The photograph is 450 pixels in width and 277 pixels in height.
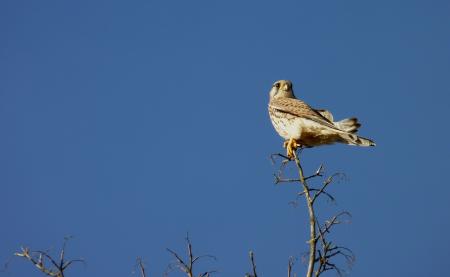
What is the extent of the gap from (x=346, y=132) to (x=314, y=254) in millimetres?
2962

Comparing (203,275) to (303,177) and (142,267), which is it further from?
(303,177)

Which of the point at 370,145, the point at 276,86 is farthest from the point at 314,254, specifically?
the point at 276,86

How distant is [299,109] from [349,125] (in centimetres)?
74

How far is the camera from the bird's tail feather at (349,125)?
6.33 m

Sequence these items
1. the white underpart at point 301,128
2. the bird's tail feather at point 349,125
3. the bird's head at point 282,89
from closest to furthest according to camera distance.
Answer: the bird's tail feather at point 349,125, the white underpart at point 301,128, the bird's head at point 282,89

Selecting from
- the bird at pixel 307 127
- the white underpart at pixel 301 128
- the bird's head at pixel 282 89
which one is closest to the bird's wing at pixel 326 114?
the bird at pixel 307 127

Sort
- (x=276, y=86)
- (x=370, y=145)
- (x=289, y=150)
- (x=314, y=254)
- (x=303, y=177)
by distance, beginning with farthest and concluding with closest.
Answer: (x=276, y=86) → (x=289, y=150) → (x=370, y=145) → (x=303, y=177) → (x=314, y=254)

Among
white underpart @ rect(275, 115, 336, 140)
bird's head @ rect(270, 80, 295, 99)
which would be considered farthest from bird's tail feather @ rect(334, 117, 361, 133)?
bird's head @ rect(270, 80, 295, 99)

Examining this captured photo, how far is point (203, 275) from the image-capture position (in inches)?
140

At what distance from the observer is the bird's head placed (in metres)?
8.02

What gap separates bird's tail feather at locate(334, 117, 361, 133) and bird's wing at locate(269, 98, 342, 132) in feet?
0.22

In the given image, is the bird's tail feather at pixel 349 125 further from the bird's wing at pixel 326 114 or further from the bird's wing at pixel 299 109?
the bird's wing at pixel 326 114

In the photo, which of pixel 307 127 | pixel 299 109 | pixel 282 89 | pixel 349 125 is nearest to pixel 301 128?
pixel 307 127

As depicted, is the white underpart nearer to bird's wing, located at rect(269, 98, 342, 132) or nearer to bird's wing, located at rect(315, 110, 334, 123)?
bird's wing, located at rect(269, 98, 342, 132)
